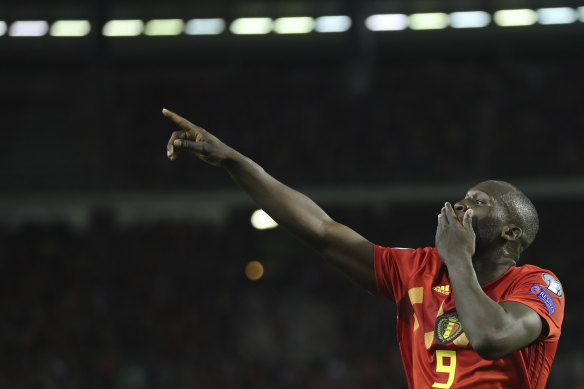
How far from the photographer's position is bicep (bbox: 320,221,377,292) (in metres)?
2.79

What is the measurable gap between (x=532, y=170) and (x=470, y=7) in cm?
452

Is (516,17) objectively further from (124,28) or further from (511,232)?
(511,232)

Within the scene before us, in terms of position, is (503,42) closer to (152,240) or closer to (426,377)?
(152,240)

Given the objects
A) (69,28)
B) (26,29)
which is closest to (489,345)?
(69,28)

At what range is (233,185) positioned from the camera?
1638 centimetres

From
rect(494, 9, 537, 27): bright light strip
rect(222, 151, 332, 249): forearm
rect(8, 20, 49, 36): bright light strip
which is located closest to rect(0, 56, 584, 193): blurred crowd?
rect(494, 9, 537, 27): bright light strip

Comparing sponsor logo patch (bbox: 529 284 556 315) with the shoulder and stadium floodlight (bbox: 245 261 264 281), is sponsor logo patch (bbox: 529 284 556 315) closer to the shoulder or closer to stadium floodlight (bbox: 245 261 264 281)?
the shoulder

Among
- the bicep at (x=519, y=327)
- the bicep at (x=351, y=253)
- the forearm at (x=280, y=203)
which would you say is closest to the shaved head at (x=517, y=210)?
the bicep at (x=519, y=327)

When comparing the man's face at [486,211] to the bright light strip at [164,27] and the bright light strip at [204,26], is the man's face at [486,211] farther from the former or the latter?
the bright light strip at [164,27]

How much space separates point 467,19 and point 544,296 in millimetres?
16343

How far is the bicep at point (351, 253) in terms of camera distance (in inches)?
110

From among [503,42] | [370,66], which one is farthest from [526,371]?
[503,42]

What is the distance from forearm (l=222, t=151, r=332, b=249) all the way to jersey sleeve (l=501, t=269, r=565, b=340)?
0.77m

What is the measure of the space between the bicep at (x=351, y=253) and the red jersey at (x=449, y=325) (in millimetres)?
34
